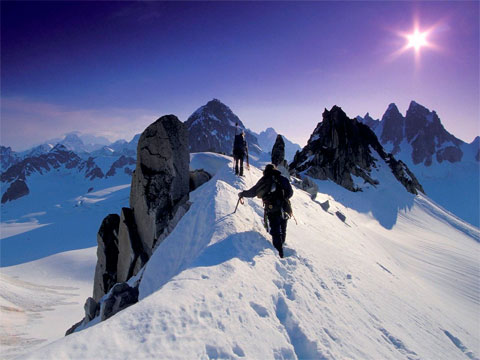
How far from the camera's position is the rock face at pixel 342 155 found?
39.5 metres

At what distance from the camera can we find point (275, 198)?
7.30 m

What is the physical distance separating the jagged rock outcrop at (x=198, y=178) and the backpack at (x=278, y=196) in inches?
442

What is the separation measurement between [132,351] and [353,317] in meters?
4.46

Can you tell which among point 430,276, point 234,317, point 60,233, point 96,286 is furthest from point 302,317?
point 60,233

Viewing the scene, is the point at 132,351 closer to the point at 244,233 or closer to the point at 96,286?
the point at 244,233

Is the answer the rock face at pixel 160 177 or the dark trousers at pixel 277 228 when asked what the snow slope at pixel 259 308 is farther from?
the rock face at pixel 160 177

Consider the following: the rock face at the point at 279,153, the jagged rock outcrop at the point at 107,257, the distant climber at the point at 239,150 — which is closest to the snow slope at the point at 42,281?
the jagged rock outcrop at the point at 107,257

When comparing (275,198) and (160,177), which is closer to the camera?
(275,198)

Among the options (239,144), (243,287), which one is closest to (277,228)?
(243,287)

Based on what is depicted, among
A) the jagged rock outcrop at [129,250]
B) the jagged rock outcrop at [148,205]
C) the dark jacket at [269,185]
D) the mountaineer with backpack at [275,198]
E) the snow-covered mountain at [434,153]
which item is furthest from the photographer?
the snow-covered mountain at [434,153]

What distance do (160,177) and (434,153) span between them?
663ft

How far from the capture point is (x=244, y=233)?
264 inches

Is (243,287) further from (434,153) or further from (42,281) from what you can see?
(434,153)

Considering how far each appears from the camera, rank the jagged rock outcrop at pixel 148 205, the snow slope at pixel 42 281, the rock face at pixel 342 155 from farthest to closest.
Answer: the rock face at pixel 342 155 < the snow slope at pixel 42 281 < the jagged rock outcrop at pixel 148 205
